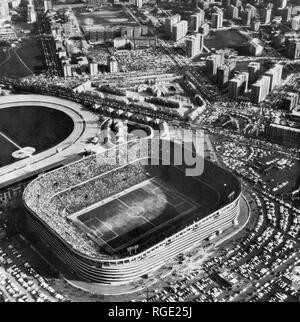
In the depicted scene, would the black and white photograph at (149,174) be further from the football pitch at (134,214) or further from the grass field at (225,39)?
the grass field at (225,39)

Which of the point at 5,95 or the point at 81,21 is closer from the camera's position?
the point at 5,95

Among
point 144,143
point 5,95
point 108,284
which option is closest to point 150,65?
point 5,95

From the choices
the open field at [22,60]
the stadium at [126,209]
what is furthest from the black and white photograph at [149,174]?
the open field at [22,60]

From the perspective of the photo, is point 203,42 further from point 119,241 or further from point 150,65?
point 119,241

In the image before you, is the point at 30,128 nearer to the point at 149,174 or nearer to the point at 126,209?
the point at 149,174

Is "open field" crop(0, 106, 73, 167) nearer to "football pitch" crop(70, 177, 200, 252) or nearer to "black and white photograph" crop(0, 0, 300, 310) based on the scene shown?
"black and white photograph" crop(0, 0, 300, 310)
